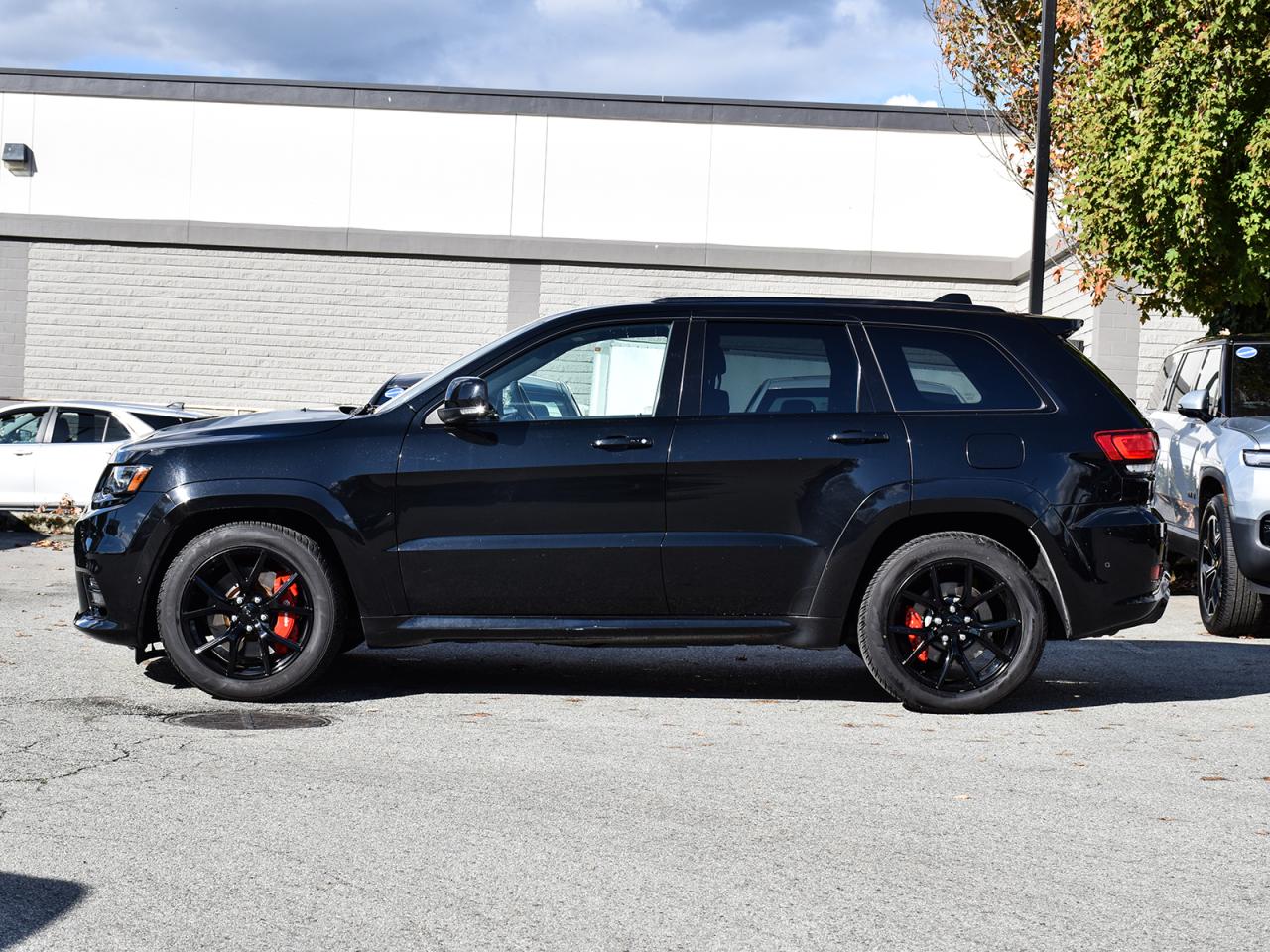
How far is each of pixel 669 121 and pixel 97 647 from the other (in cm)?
1779

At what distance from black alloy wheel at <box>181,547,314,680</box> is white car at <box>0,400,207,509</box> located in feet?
31.3

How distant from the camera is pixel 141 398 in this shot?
24984 mm

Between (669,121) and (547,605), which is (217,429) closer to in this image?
(547,605)

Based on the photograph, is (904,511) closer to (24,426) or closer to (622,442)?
(622,442)

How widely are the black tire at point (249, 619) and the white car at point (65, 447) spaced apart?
9.57 meters

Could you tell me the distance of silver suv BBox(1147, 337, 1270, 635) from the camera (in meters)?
9.44

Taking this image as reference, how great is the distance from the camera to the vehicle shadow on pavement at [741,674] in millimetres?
7418

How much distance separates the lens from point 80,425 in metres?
16.2

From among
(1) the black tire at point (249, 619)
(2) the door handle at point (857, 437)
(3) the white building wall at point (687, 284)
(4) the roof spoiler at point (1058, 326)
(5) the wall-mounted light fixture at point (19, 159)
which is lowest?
(1) the black tire at point (249, 619)

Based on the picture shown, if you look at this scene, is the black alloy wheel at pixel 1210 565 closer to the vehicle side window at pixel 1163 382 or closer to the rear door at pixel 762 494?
the vehicle side window at pixel 1163 382

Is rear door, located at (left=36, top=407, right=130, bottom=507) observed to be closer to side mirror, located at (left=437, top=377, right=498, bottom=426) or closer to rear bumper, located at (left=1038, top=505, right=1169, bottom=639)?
side mirror, located at (left=437, top=377, right=498, bottom=426)

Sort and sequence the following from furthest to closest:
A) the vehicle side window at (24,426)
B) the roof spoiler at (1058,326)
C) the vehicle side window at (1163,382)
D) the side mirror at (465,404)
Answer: the vehicle side window at (24,426) < the vehicle side window at (1163,382) < the roof spoiler at (1058,326) < the side mirror at (465,404)

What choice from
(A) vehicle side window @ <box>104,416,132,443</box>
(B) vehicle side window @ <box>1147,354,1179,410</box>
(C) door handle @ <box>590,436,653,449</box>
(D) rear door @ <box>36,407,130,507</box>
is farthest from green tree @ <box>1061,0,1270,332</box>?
(D) rear door @ <box>36,407,130,507</box>

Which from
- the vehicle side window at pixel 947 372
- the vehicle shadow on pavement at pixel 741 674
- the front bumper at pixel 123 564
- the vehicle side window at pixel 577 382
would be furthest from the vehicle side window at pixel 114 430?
the vehicle side window at pixel 947 372
